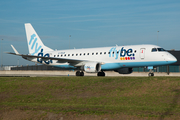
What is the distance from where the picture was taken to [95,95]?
21.8 m

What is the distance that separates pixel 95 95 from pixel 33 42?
26.5m

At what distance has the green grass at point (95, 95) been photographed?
16.3 m

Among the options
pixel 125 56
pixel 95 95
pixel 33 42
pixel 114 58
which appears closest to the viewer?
pixel 95 95

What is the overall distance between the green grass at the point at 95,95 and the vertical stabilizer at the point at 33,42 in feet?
52.7

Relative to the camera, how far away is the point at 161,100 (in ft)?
60.6

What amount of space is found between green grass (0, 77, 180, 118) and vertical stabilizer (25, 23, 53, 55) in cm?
1605

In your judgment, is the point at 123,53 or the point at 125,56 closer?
the point at 125,56

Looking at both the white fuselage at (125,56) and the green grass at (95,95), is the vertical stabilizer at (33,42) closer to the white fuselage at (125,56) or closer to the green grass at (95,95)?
the white fuselage at (125,56)

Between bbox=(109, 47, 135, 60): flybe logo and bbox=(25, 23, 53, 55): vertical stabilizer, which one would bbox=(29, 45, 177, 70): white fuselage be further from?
bbox=(25, 23, 53, 55): vertical stabilizer

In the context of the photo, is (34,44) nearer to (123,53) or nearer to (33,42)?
(33,42)

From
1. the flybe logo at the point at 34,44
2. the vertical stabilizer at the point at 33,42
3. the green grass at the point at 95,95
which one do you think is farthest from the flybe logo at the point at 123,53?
the flybe logo at the point at 34,44

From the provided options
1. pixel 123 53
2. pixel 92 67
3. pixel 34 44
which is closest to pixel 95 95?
pixel 92 67

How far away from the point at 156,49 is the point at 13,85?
18.8 m

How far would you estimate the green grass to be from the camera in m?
16.3
